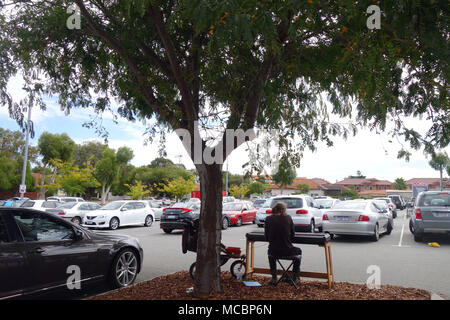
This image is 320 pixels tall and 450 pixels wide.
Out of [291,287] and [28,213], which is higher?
[28,213]

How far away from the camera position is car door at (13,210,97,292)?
5.05 meters

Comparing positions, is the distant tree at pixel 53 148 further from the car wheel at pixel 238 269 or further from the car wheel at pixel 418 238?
the car wheel at pixel 238 269

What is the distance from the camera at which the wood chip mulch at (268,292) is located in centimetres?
543

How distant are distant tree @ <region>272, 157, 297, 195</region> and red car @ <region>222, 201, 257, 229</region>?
519 inches

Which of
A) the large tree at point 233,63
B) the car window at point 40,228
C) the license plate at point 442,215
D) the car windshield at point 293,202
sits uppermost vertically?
the large tree at point 233,63

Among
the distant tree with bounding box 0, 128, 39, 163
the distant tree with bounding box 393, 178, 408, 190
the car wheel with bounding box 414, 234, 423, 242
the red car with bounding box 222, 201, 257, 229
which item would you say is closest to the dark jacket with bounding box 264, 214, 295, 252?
the car wheel with bounding box 414, 234, 423, 242

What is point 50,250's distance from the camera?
5.32 m

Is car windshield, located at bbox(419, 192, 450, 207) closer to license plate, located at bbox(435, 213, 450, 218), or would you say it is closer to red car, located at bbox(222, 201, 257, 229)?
license plate, located at bbox(435, 213, 450, 218)

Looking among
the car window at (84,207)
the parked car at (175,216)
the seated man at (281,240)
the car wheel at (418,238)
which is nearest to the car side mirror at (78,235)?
the seated man at (281,240)

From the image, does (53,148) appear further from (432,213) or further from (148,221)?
(432,213)

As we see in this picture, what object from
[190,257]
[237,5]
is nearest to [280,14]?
[237,5]
